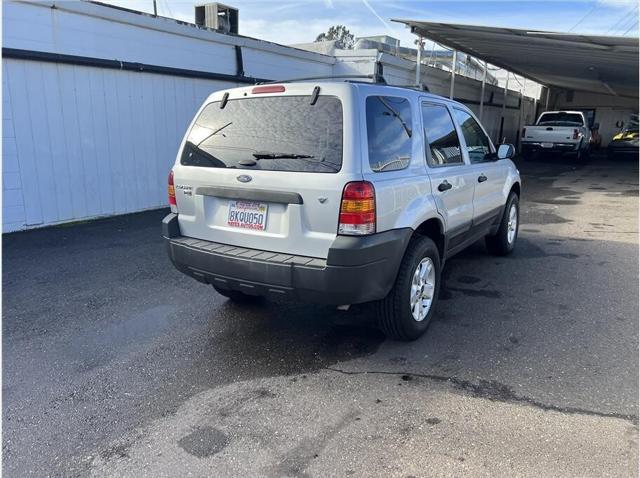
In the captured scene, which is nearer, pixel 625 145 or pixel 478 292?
pixel 478 292

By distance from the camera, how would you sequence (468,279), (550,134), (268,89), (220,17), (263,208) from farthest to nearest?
(550,134) → (220,17) → (468,279) → (268,89) → (263,208)

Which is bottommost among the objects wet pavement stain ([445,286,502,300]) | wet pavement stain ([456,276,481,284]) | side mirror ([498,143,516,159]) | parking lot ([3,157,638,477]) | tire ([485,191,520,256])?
parking lot ([3,157,638,477])

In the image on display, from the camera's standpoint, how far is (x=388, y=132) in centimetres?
352

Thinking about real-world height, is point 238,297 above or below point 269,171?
below

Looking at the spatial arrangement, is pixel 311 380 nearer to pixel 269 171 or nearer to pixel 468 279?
pixel 269 171

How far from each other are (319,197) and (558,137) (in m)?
17.9

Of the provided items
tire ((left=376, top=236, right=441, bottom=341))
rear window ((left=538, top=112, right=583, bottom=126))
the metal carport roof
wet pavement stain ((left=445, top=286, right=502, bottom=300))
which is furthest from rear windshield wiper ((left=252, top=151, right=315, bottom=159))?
rear window ((left=538, top=112, right=583, bottom=126))

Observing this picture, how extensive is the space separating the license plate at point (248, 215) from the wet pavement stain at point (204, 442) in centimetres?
135

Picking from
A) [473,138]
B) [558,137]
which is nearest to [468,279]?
[473,138]

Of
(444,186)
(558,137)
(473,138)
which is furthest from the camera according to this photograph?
(558,137)

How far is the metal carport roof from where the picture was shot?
10.4 m

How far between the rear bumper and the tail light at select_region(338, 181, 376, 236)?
0.06 meters

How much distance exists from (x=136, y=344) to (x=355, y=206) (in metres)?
2.07

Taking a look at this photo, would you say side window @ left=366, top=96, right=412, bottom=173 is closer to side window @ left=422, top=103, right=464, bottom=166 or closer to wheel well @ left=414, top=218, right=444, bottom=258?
side window @ left=422, top=103, right=464, bottom=166
